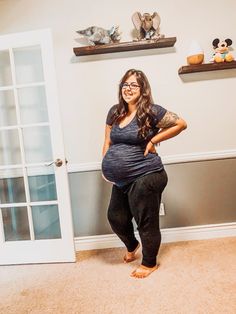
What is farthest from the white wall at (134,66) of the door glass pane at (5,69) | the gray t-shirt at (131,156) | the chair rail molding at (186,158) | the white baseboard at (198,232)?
the white baseboard at (198,232)

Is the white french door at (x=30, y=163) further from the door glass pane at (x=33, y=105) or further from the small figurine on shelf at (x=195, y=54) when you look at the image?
the small figurine on shelf at (x=195, y=54)

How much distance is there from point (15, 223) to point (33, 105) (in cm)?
100

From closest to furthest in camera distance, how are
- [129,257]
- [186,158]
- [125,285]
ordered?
[125,285] < [129,257] < [186,158]

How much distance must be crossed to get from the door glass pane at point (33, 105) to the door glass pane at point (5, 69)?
0.13 metres

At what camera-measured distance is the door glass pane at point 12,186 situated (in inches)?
94.6

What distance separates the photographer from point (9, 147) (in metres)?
2.39

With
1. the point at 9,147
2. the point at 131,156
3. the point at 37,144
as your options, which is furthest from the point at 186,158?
the point at 9,147

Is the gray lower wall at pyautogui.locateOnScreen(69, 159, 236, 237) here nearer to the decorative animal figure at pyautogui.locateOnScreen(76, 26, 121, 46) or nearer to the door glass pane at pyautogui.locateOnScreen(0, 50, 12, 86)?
the door glass pane at pyautogui.locateOnScreen(0, 50, 12, 86)

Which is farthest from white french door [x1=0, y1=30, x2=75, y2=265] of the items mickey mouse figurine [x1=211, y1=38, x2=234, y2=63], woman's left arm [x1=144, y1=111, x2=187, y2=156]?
mickey mouse figurine [x1=211, y1=38, x2=234, y2=63]

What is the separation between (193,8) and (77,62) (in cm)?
106

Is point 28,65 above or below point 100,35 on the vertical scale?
below

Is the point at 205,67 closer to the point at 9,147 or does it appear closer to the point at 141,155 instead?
the point at 141,155

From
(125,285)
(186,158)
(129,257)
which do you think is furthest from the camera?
(186,158)

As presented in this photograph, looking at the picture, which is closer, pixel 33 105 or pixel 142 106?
pixel 142 106
